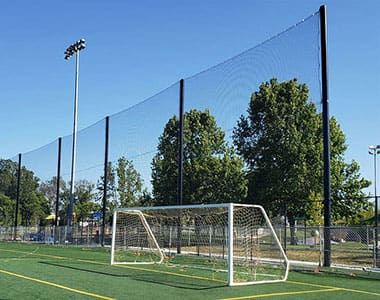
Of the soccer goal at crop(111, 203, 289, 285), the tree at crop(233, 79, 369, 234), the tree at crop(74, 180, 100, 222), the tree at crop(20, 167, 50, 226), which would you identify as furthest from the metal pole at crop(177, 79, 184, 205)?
the tree at crop(20, 167, 50, 226)

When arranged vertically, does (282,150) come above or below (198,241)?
above

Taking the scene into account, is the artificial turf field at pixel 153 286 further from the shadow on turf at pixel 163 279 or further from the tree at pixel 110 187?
the tree at pixel 110 187

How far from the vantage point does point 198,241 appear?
931 inches

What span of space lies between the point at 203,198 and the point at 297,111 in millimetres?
8755

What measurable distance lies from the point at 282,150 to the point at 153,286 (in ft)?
83.3

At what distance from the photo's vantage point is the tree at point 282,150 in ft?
120

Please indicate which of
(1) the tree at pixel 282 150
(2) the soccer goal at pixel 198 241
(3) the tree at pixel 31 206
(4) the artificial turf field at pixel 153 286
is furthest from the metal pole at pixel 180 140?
(3) the tree at pixel 31 206

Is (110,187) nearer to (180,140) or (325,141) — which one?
(180,140)

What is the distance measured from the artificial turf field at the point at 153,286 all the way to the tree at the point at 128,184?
1708cm

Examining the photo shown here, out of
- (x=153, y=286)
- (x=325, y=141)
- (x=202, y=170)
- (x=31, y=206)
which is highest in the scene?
(x=202, y=170)

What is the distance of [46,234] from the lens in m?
41.2

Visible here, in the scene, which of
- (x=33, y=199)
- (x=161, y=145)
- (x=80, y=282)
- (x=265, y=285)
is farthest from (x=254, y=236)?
(x=33, y=199)

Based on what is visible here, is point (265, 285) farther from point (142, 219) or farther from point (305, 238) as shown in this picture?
point (305, 238)

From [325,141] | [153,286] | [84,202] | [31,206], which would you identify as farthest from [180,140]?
[31,206]
